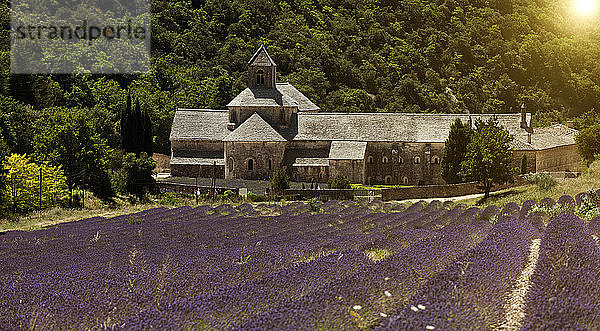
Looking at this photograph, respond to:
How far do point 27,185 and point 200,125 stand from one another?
2678cm

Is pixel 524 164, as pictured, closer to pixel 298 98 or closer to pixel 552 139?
pixel 552 139

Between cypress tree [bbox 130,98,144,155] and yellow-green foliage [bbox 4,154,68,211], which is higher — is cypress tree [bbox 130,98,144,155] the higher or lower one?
the higher one

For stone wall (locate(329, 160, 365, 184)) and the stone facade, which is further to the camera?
the stone facade

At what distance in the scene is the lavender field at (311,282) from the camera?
8.75 m

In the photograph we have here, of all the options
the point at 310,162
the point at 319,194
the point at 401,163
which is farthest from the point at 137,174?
the point at 401,163

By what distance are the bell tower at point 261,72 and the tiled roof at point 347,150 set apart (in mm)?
11407

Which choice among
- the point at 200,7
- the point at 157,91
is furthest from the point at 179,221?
the point at 200,7

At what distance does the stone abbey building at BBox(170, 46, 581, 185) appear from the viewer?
5962cm

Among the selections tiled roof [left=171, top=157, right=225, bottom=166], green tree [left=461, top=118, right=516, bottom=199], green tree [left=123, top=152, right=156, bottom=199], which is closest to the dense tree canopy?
tiled roof [left=171, top=157, right=225, bottom=166]

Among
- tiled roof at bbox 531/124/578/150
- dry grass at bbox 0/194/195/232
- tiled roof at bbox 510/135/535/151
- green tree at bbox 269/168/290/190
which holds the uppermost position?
tiled roof at bbox 531/124/578/150

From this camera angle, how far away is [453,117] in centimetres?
6281

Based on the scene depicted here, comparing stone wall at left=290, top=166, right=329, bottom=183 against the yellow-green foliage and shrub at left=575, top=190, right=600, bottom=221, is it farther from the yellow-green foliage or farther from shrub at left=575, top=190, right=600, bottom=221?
shrub at left=575, top=190, right=600, bottom=221

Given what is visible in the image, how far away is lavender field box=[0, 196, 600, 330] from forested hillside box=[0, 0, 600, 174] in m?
61.2

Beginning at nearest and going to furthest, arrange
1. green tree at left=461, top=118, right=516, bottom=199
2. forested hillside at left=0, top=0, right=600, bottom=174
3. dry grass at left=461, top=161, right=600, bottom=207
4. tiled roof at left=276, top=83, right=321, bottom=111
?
dry grass at left=461, top=161, right=600, bottom=207 < green tree at left=461, top=118, right=516, bottom=199 < tiled roof at left=276, top=83, right=321, bottom=111 < forested hillside at left=0, top=0, right=600, bottom=174
